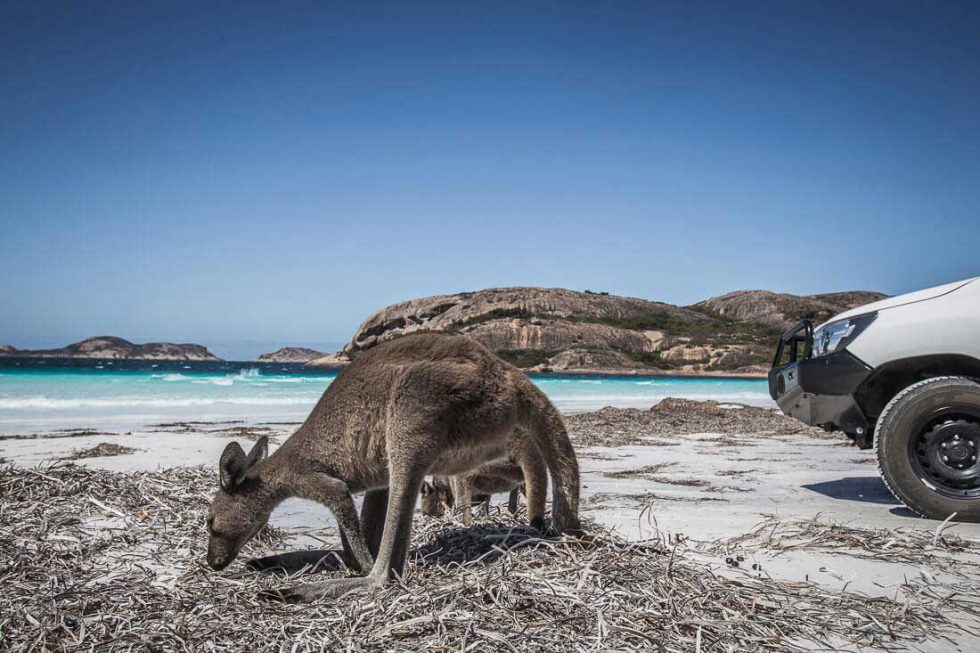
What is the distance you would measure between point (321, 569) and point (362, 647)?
1.28 m

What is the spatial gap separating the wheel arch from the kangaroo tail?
3.73m

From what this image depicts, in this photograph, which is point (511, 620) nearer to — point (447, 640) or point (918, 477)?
point (447, 640)

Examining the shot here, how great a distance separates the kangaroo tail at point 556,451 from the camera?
3.65 meters

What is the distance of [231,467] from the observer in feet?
11.5

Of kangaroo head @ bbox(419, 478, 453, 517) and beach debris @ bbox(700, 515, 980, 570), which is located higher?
kangaroo head @ bbox(419, 478, 453, 517)

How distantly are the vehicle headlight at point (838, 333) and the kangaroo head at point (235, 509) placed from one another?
5.27 m

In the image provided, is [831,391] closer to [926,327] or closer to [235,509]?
[926,327]

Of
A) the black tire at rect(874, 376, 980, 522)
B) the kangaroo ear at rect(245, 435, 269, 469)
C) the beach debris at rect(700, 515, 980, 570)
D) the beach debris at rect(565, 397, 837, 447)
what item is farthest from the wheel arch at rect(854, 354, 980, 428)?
the beach debris at rect(565, 397, 837, 447)

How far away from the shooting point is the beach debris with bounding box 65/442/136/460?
9.30m

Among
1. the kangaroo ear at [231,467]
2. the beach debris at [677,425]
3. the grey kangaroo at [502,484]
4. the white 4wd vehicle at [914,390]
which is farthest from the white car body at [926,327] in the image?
the beach debris at [677,425]

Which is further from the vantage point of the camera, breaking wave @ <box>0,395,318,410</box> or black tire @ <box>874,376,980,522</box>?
breaking wave @ <box>0,395,318,410</box>

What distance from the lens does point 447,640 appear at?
8.29 ft

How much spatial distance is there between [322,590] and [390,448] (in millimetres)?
733

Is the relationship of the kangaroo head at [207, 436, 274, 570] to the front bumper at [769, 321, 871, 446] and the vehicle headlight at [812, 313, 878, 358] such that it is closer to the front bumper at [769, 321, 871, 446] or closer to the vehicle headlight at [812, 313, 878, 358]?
the front bumper at [769, 321, 871, 446]
